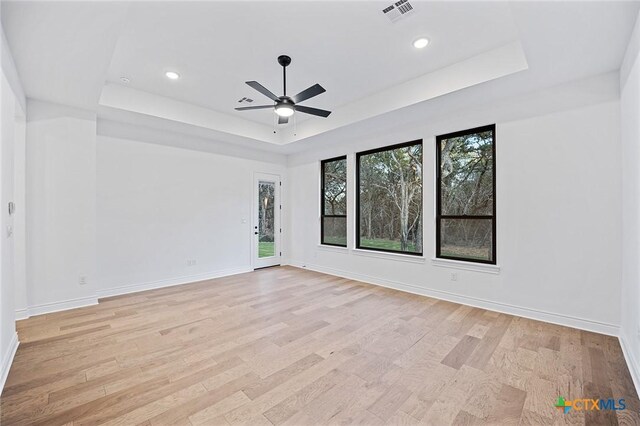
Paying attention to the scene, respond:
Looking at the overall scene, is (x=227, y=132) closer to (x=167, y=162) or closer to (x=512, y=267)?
(x=167, y=162)

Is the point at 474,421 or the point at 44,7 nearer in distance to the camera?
the point at 474,421

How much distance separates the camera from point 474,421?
5.91 ft

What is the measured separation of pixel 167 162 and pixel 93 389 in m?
3.91

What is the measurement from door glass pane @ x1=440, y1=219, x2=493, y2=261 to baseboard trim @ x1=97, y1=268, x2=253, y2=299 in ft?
13.3

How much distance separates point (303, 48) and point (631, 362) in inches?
165

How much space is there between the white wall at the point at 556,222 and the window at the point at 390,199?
0.74 m

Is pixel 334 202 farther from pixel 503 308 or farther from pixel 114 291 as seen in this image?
pixel 114 291

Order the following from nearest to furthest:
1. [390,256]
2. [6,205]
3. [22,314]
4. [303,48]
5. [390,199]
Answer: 1. [6,205]
2. [303,48]
3. [22,314]
4. [390,256]
5. [390,199]

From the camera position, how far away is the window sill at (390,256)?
4660mm

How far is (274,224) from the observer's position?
688cm

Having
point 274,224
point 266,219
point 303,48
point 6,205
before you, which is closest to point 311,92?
point 303,48

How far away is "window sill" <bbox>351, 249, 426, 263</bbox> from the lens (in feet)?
15.3

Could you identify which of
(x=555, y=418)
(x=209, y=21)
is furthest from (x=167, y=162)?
(x=555, y=418)

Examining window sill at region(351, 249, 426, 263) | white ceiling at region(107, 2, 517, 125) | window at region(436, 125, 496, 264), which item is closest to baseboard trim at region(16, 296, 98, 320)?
white ceiling at region(107, 2, 517, 125)
